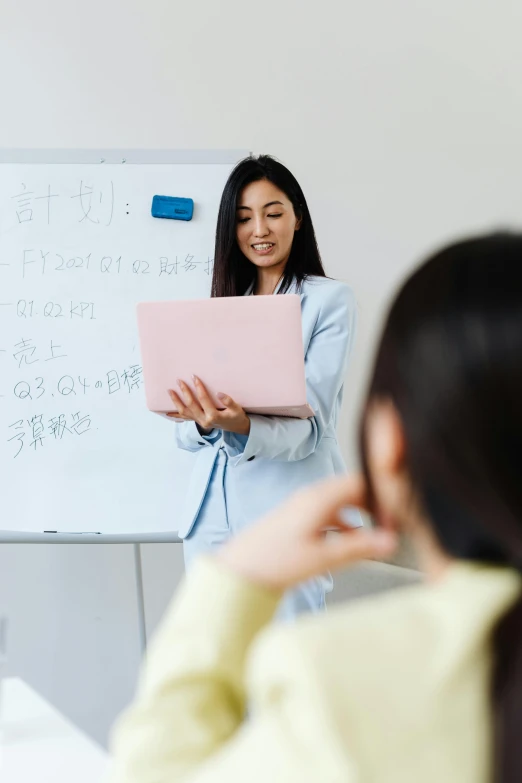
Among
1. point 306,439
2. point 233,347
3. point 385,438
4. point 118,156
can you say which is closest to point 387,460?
point 385,438

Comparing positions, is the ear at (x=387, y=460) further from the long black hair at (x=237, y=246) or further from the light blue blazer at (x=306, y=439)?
the long black hair at (x=237, y=246)

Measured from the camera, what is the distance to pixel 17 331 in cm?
204

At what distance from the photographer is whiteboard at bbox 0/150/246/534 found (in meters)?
2.02

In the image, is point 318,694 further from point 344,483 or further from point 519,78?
point 519,78

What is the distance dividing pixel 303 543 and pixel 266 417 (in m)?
1.03

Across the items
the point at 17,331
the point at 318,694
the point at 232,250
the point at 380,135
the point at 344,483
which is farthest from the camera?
the point at 380,135

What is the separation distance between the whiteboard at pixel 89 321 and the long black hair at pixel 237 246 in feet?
0.92

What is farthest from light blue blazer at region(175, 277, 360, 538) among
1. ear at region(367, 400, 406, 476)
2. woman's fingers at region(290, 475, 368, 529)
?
ear at region(367, 400, 406, 476)

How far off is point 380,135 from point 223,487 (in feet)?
4.26

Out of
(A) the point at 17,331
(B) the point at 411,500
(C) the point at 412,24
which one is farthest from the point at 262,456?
(C) the point at 412,24

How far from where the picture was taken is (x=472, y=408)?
0.40 metres

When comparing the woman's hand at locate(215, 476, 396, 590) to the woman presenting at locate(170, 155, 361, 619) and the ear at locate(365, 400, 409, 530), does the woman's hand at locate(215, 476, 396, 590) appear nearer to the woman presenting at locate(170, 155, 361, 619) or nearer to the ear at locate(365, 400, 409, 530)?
the ear at locate(365, 400, 409, 530)

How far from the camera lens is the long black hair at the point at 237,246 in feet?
5.74

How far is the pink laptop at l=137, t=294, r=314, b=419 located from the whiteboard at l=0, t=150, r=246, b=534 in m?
0.53
